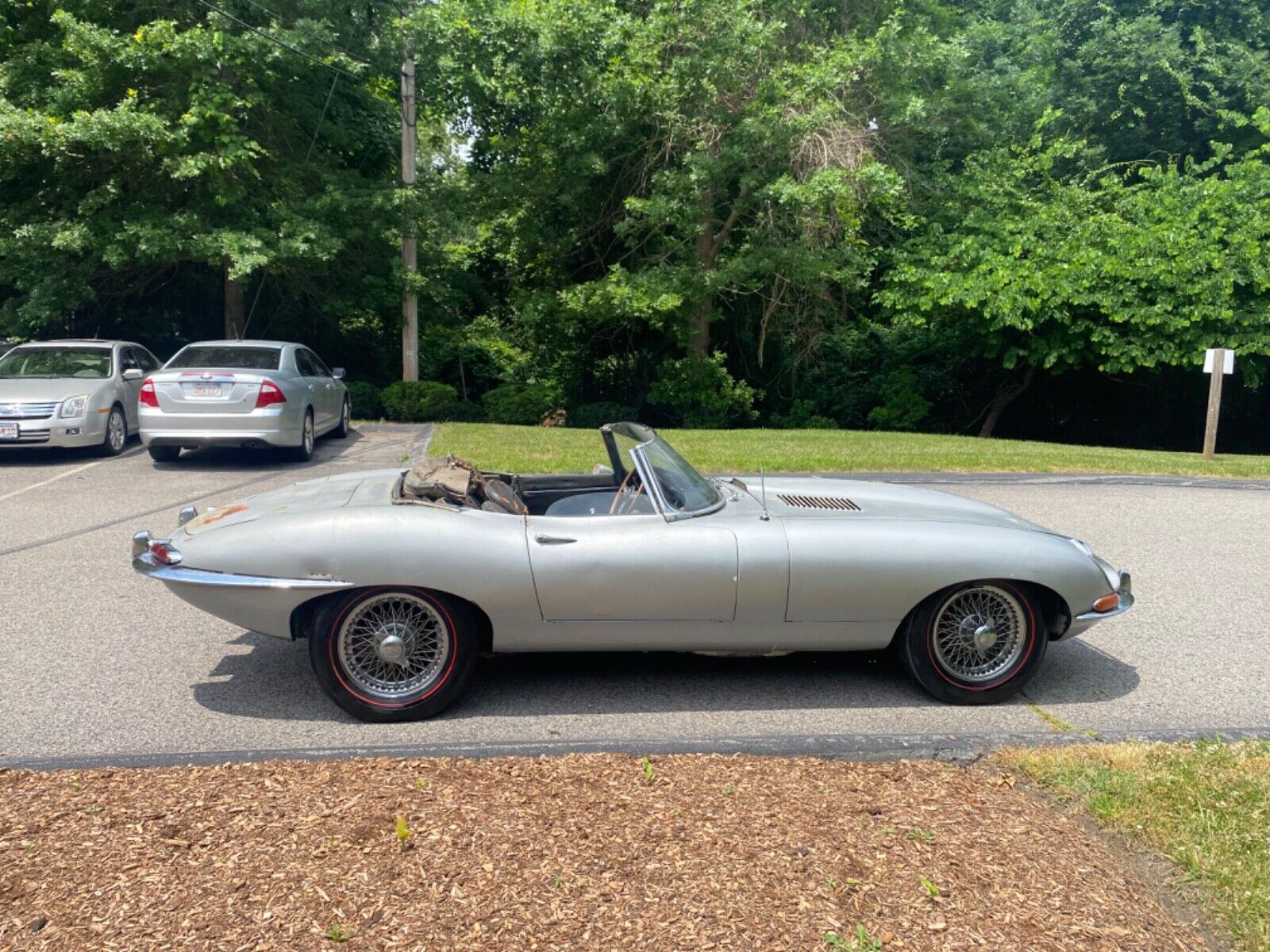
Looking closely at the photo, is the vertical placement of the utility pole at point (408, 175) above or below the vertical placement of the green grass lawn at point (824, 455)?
above

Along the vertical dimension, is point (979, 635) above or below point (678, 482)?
below

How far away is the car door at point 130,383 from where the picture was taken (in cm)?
1413

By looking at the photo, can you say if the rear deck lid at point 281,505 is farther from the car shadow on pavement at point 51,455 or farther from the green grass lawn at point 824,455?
the car shadow on pavement at point 51,455

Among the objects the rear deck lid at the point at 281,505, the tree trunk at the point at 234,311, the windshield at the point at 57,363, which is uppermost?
the tree trunk at the point at 234,311

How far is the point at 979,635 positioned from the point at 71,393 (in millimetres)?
11713

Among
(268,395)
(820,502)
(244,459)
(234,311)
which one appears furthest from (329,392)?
(820,502)

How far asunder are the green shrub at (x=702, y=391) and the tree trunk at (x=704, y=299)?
335mm

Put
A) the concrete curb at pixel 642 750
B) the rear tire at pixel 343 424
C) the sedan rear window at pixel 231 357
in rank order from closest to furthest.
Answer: the concrete curb at pixel 642 750, the sedan rear window at pixel 231 357, the rear tire at pixel 343 424

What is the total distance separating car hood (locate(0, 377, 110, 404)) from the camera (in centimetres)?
1294

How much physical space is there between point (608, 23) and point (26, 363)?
11643mm

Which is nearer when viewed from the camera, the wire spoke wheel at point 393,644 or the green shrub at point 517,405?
the wire spoke wheel at point 393,644

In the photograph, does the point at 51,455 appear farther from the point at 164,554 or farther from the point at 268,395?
the point at 164,554

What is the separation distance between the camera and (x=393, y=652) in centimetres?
470

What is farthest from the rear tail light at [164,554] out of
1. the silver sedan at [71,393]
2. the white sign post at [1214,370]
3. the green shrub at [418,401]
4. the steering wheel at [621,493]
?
the green shrub at [418,401]
